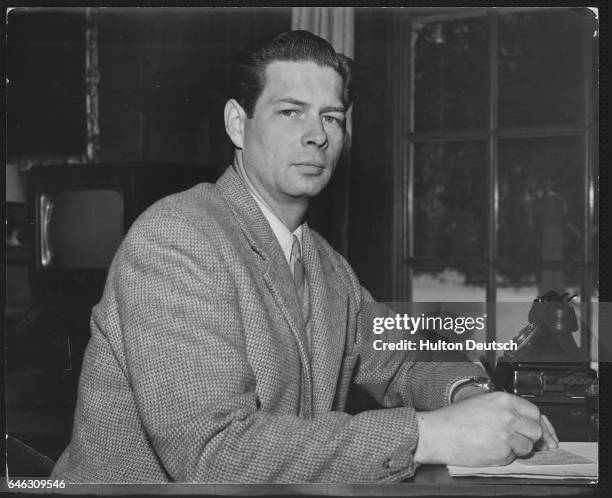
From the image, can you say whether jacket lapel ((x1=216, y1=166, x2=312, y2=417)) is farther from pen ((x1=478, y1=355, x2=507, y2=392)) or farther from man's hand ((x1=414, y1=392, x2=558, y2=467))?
pen ((x1=478, y1=355, x2=507, y2=392))

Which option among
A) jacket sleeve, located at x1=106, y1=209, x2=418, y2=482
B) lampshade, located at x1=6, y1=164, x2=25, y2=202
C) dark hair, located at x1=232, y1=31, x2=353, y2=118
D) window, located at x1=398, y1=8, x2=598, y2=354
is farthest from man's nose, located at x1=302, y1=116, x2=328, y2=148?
window, located at x1=398, y1=8, x2=598, y2=354

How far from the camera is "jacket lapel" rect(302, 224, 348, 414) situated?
1.24 meters

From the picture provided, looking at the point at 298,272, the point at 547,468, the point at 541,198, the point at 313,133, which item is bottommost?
the point at 547,468

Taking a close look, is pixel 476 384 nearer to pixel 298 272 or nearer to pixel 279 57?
pixel 298 272

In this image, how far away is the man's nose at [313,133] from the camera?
4.39 feet

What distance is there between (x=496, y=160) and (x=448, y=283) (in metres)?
0.41

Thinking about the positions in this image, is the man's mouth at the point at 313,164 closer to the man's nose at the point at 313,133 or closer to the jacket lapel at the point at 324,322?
the man's nose at the point at 313,133

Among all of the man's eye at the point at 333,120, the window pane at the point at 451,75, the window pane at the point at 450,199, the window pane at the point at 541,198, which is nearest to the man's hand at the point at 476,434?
the man's eye at the point at 333,120

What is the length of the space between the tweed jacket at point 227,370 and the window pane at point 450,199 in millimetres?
807

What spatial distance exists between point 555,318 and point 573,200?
67 centimetres

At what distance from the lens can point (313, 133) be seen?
1338 mm

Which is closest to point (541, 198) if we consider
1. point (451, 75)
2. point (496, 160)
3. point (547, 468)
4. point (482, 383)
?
point (496, 160)

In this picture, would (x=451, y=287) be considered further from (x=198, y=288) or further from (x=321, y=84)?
(x=198, y=288)

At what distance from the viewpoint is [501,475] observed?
3.19 ft
